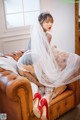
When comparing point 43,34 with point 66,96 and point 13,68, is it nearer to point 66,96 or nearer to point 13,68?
point 13,68

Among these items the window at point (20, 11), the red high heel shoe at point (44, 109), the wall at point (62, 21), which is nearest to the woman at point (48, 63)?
Answer: the red high heel shoe at point (44, 109)

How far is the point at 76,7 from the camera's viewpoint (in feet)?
11.0

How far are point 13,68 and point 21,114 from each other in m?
0.56

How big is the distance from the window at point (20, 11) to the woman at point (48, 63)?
4.31 ft

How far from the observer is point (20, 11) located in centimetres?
337

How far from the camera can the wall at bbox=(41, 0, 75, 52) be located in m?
3.57

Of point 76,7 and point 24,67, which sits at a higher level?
point 76,7

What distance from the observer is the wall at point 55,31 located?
10.4 feet

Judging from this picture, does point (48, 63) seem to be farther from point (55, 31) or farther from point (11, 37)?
point (55, 31)

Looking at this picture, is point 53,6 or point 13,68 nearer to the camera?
point 13,68

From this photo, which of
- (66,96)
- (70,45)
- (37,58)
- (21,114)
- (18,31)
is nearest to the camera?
(21,114)

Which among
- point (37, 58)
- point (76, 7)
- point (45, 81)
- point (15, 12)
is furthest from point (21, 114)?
point (76, 7)

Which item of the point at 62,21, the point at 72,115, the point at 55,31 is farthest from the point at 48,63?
the point at 62,21

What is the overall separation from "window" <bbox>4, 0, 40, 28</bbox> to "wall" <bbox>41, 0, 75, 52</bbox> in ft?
0.60
